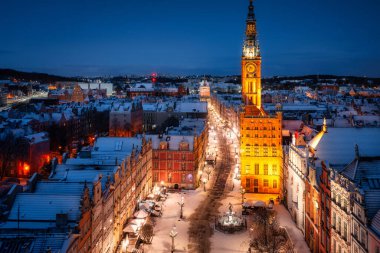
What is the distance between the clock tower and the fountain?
1463 inches

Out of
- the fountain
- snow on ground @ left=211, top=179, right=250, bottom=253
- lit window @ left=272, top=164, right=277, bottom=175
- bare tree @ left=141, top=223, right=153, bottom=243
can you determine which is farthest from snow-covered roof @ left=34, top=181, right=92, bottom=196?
lit window @ left=272, top=164, right=277, bottom=175

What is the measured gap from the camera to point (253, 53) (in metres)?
84.9

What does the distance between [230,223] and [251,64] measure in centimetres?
4328

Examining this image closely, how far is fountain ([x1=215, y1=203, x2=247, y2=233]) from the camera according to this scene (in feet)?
166

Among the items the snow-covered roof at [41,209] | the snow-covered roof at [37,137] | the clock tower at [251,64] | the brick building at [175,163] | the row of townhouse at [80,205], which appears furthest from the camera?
the clock tower at [251,64]

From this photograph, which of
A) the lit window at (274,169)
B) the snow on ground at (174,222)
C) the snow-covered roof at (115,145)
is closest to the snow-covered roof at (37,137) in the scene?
the snow-covered roof at (115,145)

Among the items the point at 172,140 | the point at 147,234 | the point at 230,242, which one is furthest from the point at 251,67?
the point at 147,234

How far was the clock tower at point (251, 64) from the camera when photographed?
279 ft

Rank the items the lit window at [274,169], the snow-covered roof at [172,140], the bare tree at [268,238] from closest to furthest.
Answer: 1. the bare tree at [268,238]
2. the lit window at [274,169]
3. the snow-covered roof at [172,140]

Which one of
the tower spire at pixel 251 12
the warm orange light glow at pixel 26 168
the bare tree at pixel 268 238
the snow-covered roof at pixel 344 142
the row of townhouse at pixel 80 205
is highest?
the tower spire at pixel 251 12

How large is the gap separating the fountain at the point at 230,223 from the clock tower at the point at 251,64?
37168mm

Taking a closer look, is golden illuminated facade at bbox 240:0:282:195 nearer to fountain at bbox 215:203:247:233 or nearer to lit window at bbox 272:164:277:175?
lit window at bbox 272:164:277:175

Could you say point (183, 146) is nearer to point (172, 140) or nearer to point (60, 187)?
point (172, 140)

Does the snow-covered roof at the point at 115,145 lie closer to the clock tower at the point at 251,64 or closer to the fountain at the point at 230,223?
the fountain at the point at 230,223
